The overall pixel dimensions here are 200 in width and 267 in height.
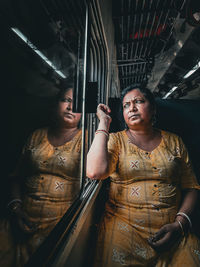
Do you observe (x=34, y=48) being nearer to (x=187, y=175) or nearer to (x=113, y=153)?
(x=113, y=153)

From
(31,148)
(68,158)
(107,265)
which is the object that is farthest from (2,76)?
(107,265)

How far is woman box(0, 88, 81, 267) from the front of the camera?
1.27 feet

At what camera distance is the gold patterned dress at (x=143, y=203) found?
Answer: 92 centimetres

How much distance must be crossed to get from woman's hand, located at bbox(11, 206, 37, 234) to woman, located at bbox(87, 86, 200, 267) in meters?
0.67

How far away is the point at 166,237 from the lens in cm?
99

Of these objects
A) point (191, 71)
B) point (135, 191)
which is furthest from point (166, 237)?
point (191, 71)

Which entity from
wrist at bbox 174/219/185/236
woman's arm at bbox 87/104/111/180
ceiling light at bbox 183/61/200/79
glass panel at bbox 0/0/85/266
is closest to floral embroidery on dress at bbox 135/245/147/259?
wrist at bbox 174/219/185/236

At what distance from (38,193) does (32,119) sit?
0.27 metres

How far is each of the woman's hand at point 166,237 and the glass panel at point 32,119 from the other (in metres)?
0.73

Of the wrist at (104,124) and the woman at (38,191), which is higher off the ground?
the wrist at (104,124)

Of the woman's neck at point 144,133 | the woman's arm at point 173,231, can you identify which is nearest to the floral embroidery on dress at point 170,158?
the woman's neck at point 144,133

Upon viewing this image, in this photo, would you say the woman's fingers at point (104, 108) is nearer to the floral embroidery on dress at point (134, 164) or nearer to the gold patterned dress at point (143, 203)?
the gold patterned dress at point (143, 203)

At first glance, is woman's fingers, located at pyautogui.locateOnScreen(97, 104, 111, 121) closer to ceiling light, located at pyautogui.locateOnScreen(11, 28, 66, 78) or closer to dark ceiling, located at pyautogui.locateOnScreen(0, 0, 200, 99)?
dark ceiling, located at pyautogui.locateOnScreen(0, 0, 200, 99)

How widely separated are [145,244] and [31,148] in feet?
3.47
